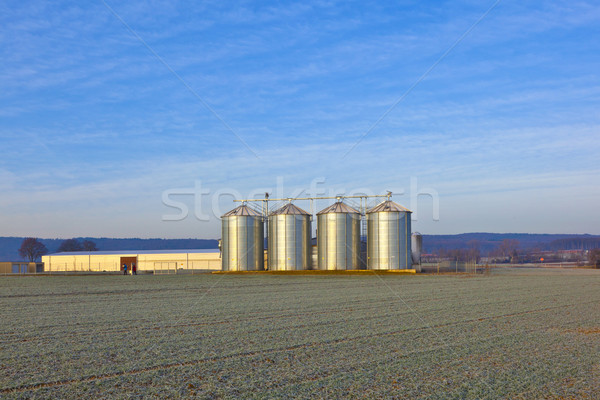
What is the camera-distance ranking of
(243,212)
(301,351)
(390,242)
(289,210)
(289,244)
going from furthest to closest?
(243,212) → (289,210) → (289,244) → (390,242) → (301,351)

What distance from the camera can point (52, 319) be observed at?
19.0 m

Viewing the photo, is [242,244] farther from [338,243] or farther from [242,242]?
[338,243]

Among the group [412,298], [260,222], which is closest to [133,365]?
[412,298]

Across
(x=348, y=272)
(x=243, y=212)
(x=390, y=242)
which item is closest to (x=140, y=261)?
(x=243, y=212)

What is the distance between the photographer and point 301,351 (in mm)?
12938

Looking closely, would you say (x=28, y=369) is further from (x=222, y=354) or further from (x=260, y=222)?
(x=260, y=222)

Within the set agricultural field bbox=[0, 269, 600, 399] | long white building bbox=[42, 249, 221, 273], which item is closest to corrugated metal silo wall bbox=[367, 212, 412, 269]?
long white building bbox=[42, 249, 221, 273]

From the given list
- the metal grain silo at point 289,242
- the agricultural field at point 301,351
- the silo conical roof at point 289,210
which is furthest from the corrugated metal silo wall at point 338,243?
the agricultural field at point 301,351

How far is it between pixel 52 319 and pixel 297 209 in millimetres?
42591

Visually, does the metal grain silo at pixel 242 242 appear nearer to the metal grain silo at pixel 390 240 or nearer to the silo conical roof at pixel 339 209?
the silo conical roof at pixel 339 209

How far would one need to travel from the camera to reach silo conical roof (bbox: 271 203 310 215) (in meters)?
59.7

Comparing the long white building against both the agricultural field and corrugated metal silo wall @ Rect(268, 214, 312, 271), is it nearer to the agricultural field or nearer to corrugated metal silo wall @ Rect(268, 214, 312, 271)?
corrugated metal silo wall @ Rect(268, 214, 312, 271)

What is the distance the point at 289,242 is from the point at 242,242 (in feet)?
17.4

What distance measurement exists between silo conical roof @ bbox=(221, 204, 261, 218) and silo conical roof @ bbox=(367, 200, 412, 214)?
41.5 ft
